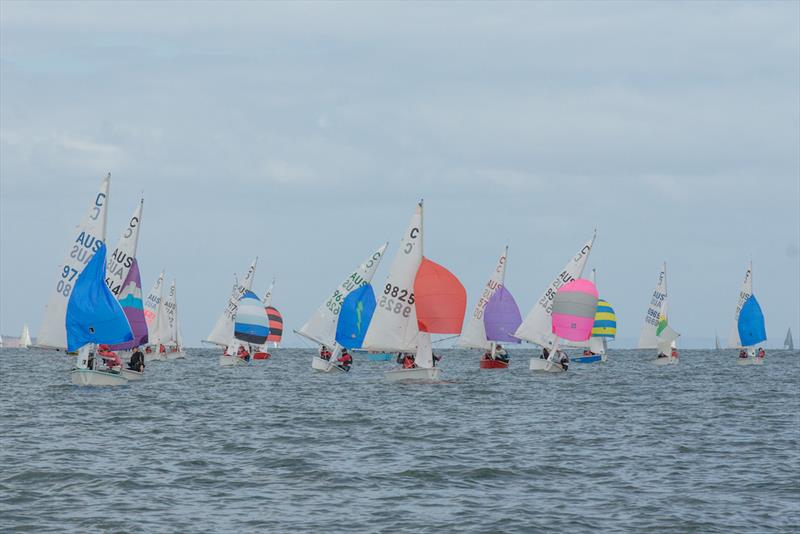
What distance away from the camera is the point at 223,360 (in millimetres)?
83375

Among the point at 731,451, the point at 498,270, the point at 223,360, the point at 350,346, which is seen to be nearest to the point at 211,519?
the point at 731,451

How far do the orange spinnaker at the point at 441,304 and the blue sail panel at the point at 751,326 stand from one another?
52.1 m

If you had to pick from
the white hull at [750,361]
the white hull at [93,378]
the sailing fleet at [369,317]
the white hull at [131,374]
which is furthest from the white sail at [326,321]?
the white hull at [750,361]

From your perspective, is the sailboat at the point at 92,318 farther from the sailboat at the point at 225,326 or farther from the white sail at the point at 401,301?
the sailboat at the point at 225,326

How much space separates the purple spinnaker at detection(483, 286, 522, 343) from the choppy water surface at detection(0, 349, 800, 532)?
2398cm

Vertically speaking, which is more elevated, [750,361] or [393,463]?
[750,361]

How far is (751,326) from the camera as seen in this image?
3659 inches

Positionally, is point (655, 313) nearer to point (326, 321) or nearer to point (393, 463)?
point (326, 321)

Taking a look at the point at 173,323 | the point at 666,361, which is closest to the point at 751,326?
the point at 666,361

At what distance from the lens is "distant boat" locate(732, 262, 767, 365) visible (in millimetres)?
93062

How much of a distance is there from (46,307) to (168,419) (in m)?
13.9

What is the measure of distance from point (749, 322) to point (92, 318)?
209ft

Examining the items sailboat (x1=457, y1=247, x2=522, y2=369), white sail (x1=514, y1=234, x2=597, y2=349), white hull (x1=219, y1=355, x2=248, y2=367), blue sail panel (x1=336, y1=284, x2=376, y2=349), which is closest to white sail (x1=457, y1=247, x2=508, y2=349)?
sailboat (x1=457, y1=247, x2=522, y2=369)

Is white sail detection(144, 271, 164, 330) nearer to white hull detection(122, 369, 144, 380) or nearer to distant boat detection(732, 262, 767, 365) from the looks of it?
white hull detection(122, 369, 144, 380)
